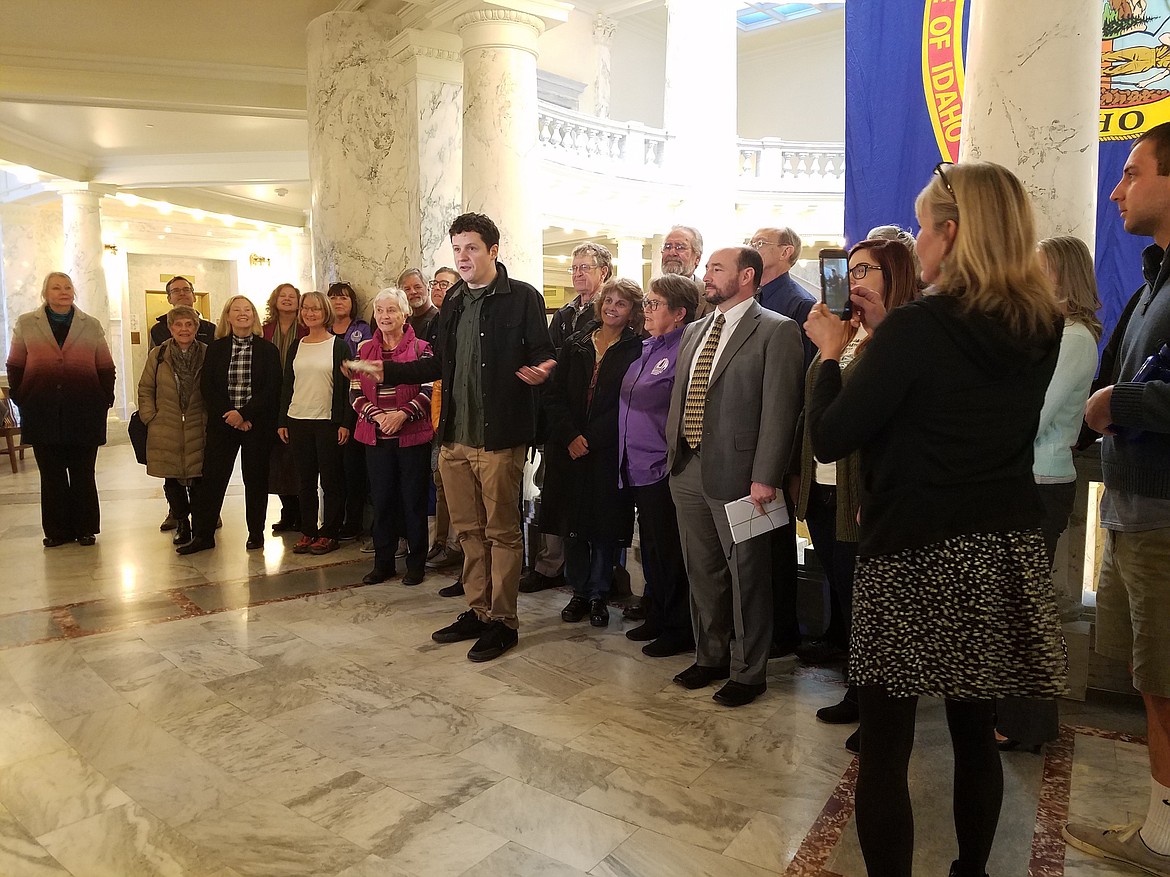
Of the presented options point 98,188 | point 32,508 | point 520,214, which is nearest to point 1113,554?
point 520,214

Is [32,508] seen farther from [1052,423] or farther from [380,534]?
[1052,423]

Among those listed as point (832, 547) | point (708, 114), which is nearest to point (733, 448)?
point (832, 547)

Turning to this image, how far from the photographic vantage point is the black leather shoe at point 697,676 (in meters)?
3.42

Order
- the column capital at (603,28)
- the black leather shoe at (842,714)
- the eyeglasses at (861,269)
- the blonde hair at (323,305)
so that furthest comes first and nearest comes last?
the column capital at (603,28), the blonde hair at (323,305), the black leather shoe at (842,714), the eyeglasses at (861,269)

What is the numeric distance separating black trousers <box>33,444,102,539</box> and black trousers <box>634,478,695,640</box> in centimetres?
416

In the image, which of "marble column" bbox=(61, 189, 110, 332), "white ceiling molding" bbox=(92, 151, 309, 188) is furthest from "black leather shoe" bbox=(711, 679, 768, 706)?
"marble column" bbox=(61, 189, 110, 332)

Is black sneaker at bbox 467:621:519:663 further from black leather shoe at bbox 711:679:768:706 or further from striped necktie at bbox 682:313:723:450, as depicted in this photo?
striped necktie at bbox 682:313:723:450

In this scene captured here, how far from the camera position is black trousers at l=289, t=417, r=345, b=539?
18.3 feet

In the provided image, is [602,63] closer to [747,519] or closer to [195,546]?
[195,546]

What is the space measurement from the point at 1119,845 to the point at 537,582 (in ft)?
10.3

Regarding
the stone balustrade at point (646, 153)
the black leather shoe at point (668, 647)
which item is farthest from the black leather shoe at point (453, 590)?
the stone balustrade at point (646, 153)

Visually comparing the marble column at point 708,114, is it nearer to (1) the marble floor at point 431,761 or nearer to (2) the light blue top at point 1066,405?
(1) the marble floor at point 431,761

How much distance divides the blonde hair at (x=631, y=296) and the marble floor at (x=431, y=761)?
1506 mm

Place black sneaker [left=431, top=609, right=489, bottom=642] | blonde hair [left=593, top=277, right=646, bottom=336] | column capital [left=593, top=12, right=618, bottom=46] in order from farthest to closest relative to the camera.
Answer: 1. column capital [left=593, top=12, right=618, bottom=46]
2. blonde hair [left=593, top=277, right=646, bottom=336]
3. black sneaker [left=431, top=609, right=489, bottom=642]
